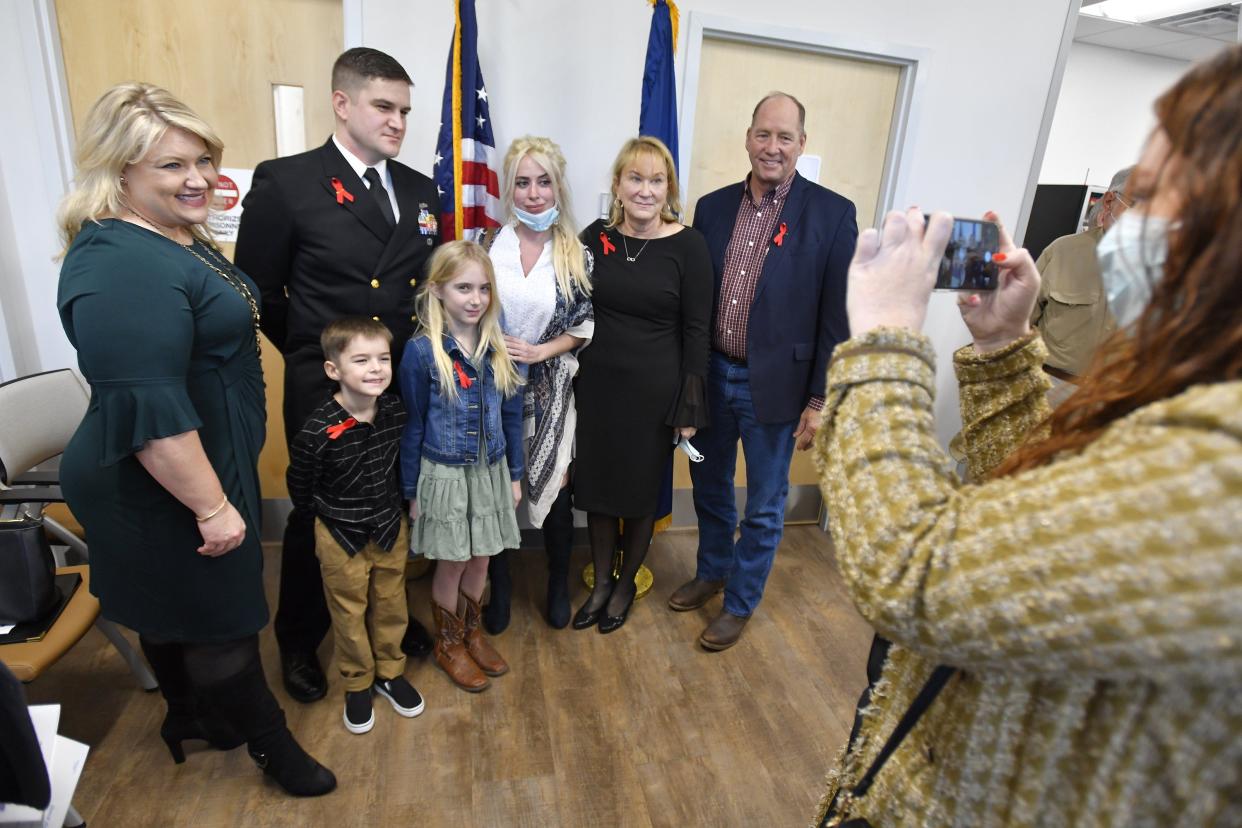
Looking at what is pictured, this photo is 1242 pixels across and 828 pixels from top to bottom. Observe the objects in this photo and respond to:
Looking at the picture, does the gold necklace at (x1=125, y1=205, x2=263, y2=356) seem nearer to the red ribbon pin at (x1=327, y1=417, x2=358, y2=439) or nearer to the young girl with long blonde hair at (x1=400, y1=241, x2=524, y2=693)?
the red ribbon pin at (x1=327, y1=417, x2=358, y2=439)

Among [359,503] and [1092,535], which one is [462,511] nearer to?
[359,503]

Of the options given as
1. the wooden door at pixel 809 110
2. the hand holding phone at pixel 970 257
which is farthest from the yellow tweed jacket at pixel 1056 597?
the wooden door at pixel 809 110

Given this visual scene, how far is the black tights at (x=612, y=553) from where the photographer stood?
7.86 feet

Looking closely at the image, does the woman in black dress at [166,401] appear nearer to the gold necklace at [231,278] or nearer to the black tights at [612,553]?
the gold necklace at [231,278]

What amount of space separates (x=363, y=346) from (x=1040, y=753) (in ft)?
5.10

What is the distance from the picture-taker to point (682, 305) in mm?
2164

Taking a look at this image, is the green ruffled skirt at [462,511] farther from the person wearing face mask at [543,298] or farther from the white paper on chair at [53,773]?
the white paper on chair at [53,773]

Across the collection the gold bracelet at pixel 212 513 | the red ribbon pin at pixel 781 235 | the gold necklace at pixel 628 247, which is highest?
the red ribbon pin at pixel 781 235

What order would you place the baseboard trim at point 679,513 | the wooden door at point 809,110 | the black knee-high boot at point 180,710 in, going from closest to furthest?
the black knee-high boot at point 180,710 → the wooden door at point 809,110 → the baseboard trim at point 679,513

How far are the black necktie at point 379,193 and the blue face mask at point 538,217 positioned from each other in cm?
38

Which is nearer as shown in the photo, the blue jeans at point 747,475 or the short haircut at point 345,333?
the short haircut at point 345,333

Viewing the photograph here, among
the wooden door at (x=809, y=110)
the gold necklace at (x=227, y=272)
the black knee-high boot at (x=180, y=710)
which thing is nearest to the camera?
the gold necklace at (x=227, y=272)

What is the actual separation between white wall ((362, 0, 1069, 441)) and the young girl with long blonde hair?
35.6 inches

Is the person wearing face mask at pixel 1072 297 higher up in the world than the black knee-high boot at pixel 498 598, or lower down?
higher up
